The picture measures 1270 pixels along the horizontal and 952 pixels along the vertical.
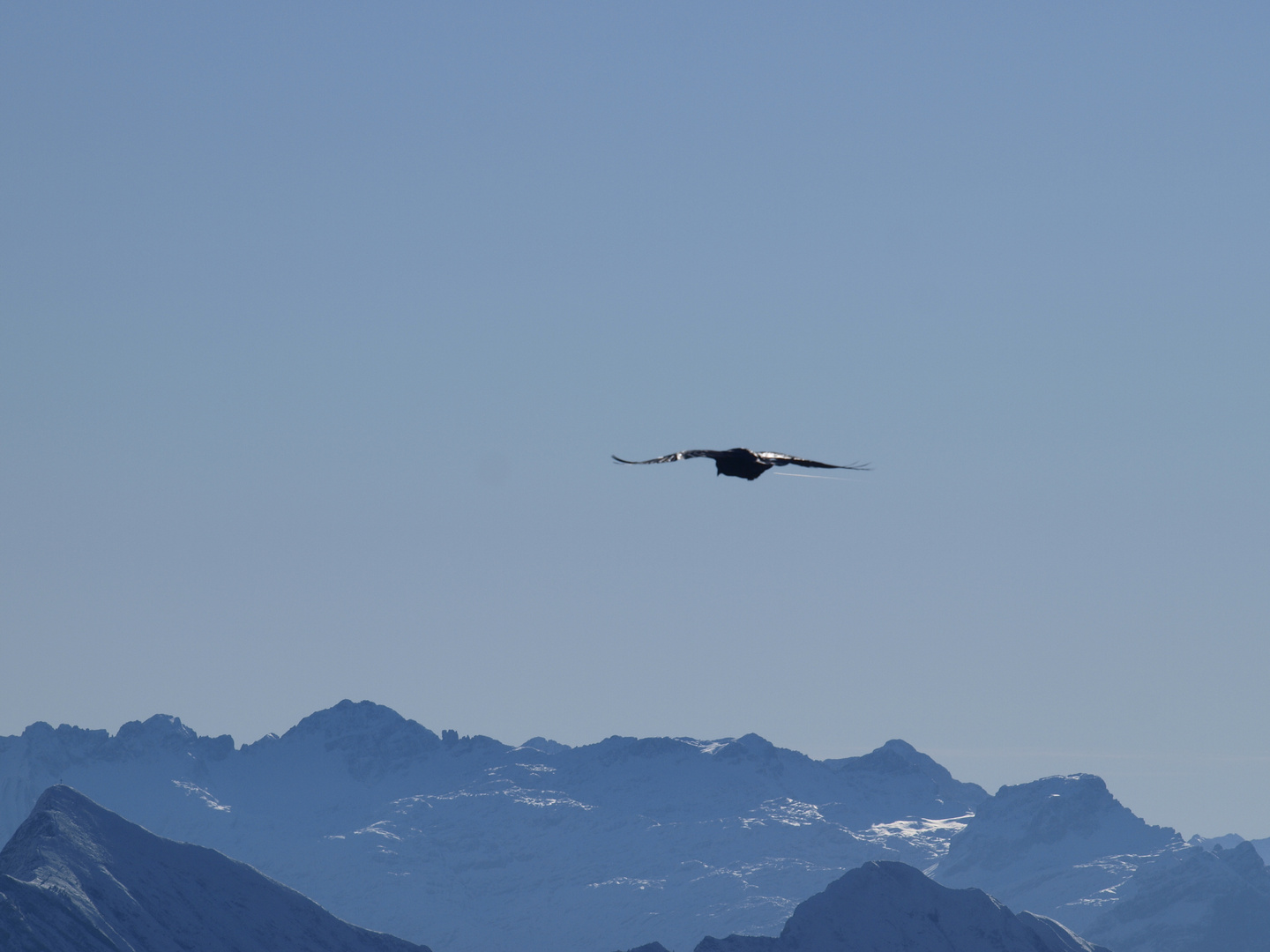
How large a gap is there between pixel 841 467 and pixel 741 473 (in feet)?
26.5

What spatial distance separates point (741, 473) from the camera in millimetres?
91188

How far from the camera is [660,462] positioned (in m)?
88.6

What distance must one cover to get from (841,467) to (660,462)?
32.5ft

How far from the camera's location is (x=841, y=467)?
8456 cm

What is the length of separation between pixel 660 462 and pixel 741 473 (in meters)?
5.20

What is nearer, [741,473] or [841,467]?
[841,467]
